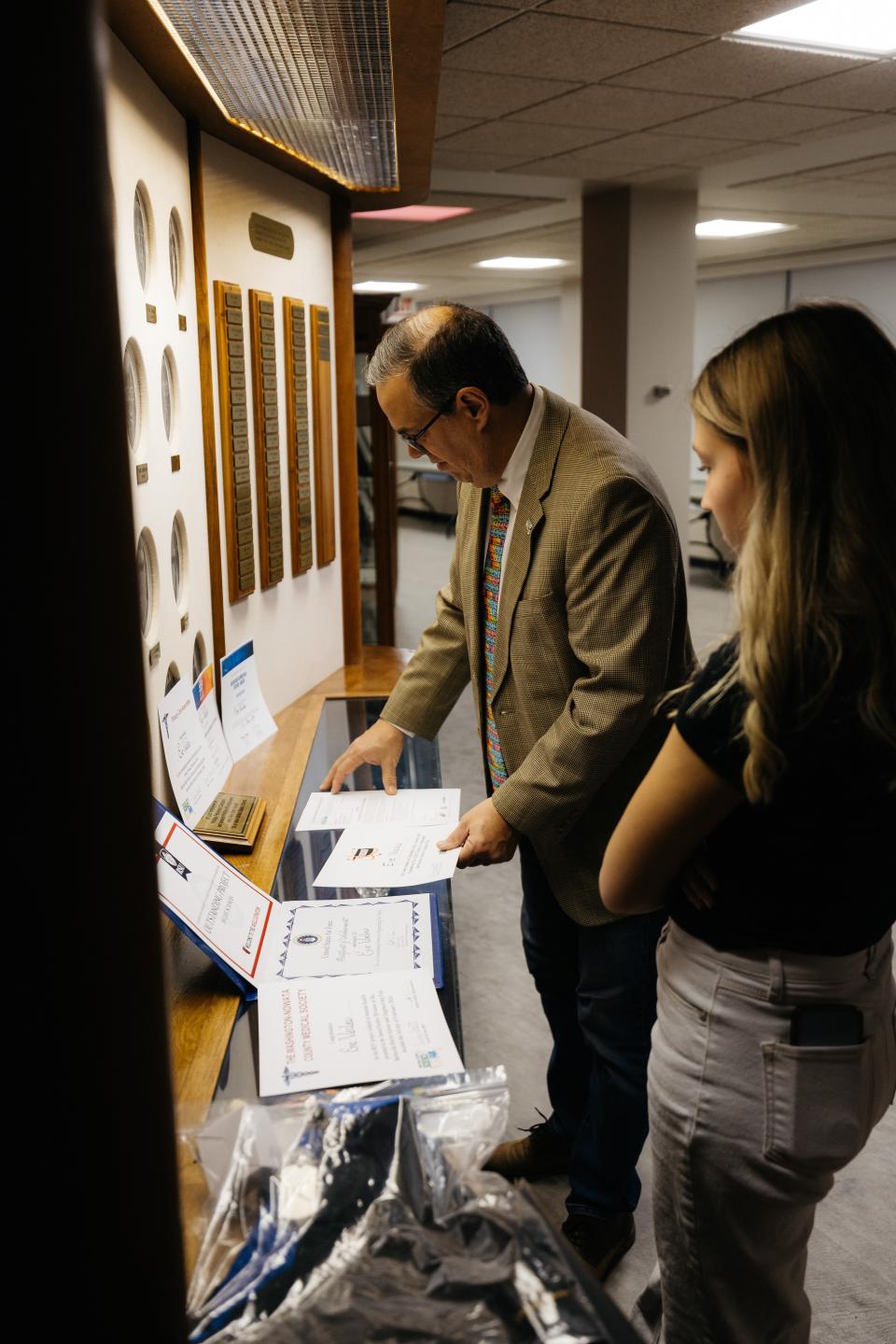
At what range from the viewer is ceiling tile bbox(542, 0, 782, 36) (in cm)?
311

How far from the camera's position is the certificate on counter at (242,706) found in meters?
2.39

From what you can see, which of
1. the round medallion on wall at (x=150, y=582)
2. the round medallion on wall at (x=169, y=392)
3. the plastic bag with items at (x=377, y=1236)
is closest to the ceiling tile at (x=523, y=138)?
the round medallion on wall at (x=169, y=392)

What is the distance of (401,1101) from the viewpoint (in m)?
0.87

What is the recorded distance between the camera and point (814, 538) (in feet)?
3.34

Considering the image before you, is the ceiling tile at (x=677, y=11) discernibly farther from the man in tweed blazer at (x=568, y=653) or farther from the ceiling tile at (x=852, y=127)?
the man in tweed blazer at (x=568, y=653)

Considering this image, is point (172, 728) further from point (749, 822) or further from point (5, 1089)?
point (5, 1089)

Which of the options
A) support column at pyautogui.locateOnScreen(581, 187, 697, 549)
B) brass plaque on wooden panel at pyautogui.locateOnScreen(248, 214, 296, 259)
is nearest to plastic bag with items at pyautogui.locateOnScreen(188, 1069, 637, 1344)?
brass plaque on wooden panel at pyautogui.locateOnScreen(248, 214, 296, 259)

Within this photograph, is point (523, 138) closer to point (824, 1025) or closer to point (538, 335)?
point (824, 1025)

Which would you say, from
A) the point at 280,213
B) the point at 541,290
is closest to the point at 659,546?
the point at 280,213

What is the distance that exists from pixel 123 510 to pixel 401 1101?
2.00 ft

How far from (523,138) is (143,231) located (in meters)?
3.51

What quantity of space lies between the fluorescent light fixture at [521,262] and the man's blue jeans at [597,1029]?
894 centimetres

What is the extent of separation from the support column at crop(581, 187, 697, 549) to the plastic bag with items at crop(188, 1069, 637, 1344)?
5.94m

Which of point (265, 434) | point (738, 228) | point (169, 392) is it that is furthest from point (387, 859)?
point (738, 228)
